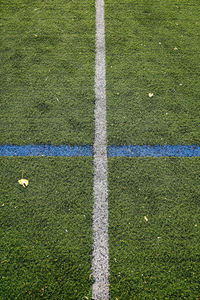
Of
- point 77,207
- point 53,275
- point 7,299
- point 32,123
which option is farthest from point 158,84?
point 7,299

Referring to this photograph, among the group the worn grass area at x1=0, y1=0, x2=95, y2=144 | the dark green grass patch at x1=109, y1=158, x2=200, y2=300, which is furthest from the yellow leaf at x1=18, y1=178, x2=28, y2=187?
Answer: the dark green grass patch at x1=109, y1=158, x2=200, y2=300

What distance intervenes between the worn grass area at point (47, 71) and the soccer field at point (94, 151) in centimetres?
2

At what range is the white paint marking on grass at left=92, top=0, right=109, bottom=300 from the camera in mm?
2496

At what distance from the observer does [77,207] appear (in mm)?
2887

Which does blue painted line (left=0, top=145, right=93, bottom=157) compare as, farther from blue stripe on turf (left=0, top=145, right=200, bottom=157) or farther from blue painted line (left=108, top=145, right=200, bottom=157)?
blue painted line (left=108, top=145, right=200, bottom=157)

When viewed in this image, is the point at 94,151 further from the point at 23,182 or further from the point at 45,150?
the point at 23,182

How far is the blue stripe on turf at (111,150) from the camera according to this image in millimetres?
3268

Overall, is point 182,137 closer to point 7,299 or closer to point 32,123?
point 32,123

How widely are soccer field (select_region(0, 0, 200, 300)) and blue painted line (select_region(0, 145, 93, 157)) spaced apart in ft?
0.04

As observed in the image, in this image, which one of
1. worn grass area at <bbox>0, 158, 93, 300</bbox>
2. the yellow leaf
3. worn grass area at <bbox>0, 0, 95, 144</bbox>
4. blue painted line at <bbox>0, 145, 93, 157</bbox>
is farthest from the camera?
worn grass area at <bbox>0, 0, 95, 144</bbox>

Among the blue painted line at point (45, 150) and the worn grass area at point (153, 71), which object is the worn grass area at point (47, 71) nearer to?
the blue painted line at point (45, 150)

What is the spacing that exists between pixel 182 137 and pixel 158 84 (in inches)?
37.7

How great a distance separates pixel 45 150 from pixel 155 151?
1301 millimetres

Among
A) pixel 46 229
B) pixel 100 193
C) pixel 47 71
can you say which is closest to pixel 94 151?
pixel 100 193
